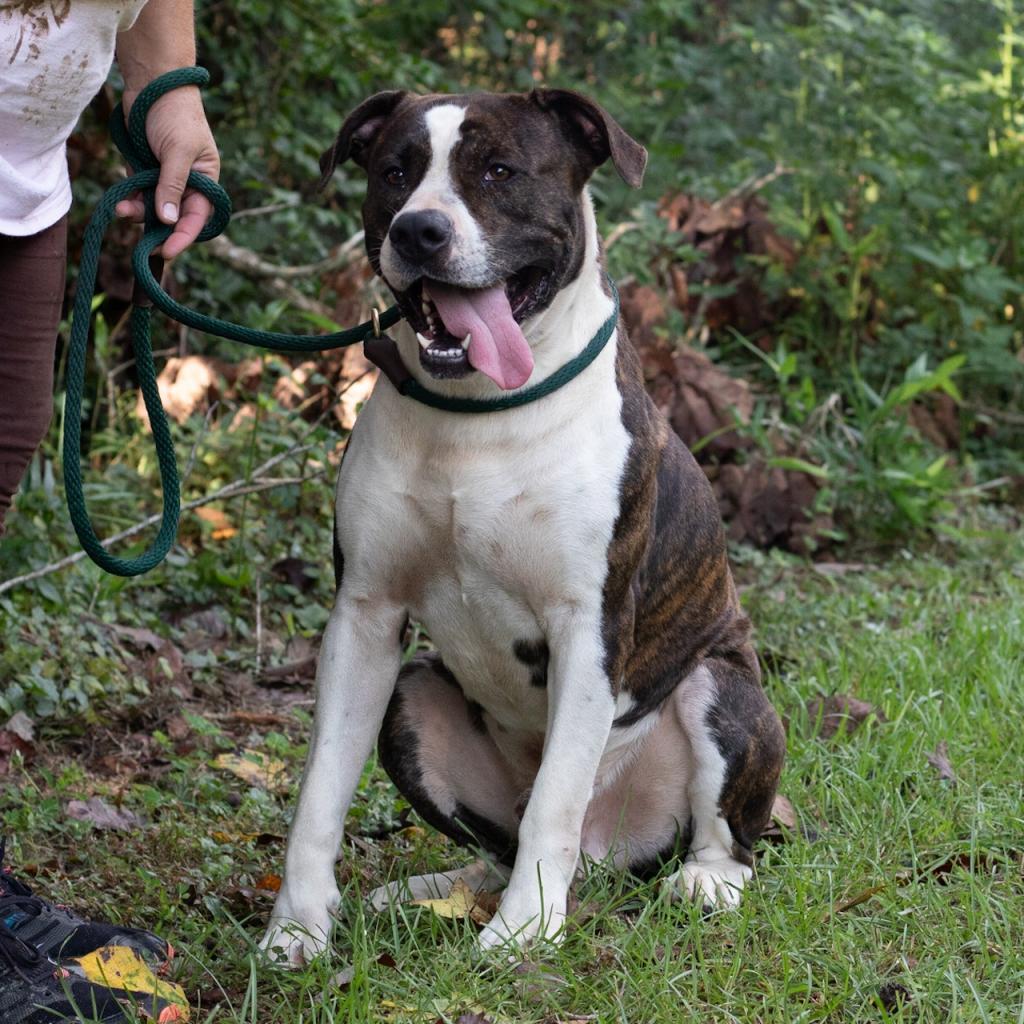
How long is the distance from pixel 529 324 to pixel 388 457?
0.35 metres

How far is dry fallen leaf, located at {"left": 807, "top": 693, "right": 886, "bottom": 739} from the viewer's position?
3713 mm

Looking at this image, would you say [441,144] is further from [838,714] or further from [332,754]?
[838,714]

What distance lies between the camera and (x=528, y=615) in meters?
2.80

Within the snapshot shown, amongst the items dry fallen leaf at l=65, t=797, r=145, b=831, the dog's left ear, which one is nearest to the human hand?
the dog's left ear

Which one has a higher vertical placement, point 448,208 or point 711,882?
point 448,208

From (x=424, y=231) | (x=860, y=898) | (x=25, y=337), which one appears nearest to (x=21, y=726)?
(x=25, y=337)

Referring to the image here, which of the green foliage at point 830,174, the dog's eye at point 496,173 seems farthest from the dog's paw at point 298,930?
the green foliage at point 830,174

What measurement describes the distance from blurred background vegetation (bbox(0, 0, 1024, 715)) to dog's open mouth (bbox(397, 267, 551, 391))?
1.67m

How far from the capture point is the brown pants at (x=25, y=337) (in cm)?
235

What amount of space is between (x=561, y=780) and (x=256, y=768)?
1.17m

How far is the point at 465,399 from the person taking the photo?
8.97 feet

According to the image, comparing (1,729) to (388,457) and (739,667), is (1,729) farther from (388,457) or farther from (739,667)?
(739,667)

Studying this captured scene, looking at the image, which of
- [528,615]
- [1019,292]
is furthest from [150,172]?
[1019,292]

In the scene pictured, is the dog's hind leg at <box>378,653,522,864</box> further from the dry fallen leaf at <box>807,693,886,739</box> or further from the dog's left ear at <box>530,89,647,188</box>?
the dog's left ear at <box>530,89,647,188</box>
